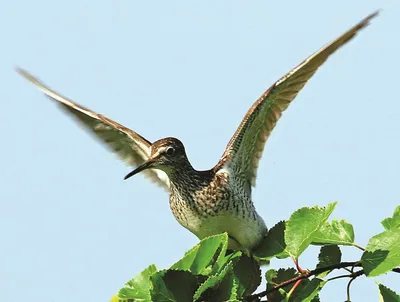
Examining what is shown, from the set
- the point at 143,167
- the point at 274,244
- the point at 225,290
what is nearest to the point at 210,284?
the point at 225,290

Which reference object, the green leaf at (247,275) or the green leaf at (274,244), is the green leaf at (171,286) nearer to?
the green leaf at (247,275)

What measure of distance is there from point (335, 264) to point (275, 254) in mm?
1110

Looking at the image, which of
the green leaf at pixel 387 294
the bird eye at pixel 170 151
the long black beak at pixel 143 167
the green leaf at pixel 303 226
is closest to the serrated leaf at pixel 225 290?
the green leaf at pixel 303 226

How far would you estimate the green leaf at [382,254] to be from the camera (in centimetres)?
484

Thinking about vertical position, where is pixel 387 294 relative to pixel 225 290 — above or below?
below

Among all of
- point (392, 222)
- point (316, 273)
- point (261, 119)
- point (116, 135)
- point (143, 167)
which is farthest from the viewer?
point (116, 135)

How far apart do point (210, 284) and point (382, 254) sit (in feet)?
3.40

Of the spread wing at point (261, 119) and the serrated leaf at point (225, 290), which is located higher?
the spread wing at point (261, 119)

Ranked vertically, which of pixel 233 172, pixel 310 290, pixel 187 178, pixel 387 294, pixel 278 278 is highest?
pixel 187 178

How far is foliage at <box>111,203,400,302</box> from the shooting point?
16.1 ft

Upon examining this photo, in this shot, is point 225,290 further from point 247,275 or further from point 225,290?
point 247,275

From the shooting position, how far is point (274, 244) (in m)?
6.23

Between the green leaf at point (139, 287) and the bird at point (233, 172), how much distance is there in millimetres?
2861

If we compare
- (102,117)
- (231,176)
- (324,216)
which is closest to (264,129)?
(231,176)
